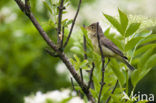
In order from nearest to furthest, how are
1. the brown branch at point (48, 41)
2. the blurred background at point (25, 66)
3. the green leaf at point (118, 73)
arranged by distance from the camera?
the brown branch at point (48, 41) < the green leaf at point (118, 73) < the blurred background at point (25, 66)

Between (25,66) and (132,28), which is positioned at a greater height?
(25,66)

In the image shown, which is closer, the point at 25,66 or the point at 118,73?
the point at 118,73

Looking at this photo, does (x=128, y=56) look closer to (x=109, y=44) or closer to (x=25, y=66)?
(x=109, y=44)

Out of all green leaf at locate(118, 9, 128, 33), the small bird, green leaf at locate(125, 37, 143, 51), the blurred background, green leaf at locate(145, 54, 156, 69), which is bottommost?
green leaf at locate(145, 54, 156, 69)

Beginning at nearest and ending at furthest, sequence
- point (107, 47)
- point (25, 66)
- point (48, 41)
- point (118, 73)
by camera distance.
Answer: point (48, 41) → point (118, 73) → point (107, 47) → point (25, 66)

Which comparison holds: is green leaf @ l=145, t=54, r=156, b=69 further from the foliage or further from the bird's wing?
the bird's wing

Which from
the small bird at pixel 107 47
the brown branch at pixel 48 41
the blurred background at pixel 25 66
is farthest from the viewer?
the blurred background at pixel 25 66

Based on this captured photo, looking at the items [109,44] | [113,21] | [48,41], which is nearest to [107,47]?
[109,44]

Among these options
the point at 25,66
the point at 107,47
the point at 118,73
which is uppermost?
the point at 25,66

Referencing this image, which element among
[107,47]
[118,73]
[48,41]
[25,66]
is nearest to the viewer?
[48,41]

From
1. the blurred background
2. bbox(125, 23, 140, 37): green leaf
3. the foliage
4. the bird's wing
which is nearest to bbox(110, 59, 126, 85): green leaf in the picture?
the foliage

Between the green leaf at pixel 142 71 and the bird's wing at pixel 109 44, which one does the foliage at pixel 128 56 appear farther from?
the bird's wing at pixel 109 44

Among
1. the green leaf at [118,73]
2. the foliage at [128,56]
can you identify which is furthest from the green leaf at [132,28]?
the green leaf at [118,73]

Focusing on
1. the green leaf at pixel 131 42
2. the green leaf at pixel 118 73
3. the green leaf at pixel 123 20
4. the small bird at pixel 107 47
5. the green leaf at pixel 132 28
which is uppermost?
the small bird at pixel 107 47
